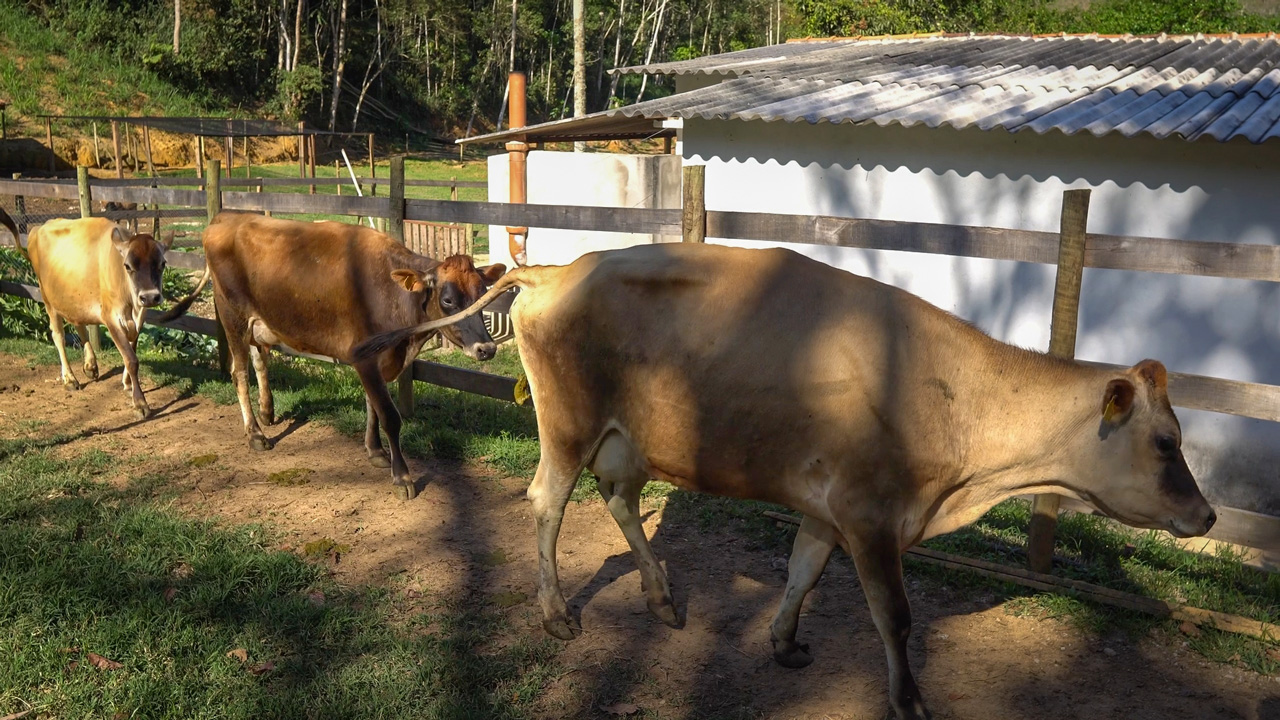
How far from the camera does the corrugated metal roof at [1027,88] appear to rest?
8406 millimetres

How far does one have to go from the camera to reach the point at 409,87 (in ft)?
160

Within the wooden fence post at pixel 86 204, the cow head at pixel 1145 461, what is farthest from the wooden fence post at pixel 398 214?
the cow head at pixel 1145 461

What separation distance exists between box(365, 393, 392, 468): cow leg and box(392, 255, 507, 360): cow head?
0.89m

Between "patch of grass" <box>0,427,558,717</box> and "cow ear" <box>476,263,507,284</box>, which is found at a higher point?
"cow ear" <box>476,263,507,284</box>

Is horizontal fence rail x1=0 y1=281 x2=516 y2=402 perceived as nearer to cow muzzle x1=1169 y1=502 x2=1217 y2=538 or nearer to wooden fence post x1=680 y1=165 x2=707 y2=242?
wooden fence post x1=680 y1=165 x2=707 y2=242

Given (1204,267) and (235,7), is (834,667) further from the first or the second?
(235,7)

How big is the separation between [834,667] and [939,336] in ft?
4.74

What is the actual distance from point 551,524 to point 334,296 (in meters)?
2.88

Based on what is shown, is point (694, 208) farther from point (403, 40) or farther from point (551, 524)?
point (403, 40)

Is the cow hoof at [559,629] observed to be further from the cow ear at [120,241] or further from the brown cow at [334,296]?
the cow ear at [120,241]

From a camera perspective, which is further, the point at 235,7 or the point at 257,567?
the point at 235,7

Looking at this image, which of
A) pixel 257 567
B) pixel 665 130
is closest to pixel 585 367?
pixel 257 567

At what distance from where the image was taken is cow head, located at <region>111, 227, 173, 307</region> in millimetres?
7714

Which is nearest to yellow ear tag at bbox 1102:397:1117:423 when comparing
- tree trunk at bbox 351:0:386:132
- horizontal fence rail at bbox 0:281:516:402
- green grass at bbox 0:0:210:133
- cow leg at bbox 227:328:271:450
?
horizontal fence rail at bbox 0:281:516:402
